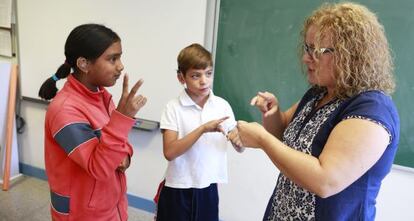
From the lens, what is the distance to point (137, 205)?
8.77ft

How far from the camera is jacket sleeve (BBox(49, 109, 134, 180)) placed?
105 centimetres

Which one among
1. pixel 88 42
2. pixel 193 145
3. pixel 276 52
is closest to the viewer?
pixel 88 42

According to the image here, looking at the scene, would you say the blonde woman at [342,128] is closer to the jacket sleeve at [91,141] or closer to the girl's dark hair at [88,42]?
the jacket sleeve at [91,141]

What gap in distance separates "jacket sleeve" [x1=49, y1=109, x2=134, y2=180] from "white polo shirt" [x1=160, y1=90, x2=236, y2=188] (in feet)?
1.22

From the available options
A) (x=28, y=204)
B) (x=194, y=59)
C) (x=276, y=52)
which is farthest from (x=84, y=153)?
(x=28, y=204)

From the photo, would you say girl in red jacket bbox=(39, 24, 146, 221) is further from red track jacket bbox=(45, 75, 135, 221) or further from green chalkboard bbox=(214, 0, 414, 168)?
green chalkboard bbox=(214, 0, 414, 168)

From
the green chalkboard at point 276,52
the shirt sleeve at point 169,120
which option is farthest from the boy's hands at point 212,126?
the green chalkboard at point 276,52

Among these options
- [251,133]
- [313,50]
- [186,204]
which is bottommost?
[186,204]

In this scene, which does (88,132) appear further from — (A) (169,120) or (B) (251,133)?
(B) (251,133)

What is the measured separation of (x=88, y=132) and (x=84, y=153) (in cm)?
8

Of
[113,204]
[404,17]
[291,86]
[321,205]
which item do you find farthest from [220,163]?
[404,17]

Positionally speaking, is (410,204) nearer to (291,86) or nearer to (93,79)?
(291,86)

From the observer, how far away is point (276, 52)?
1.99m

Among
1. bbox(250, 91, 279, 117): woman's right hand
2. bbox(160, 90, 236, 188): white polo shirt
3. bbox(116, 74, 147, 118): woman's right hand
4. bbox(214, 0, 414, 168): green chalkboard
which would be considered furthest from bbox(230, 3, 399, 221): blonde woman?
bbox(214, 0, 414, 168): green chalkboard
